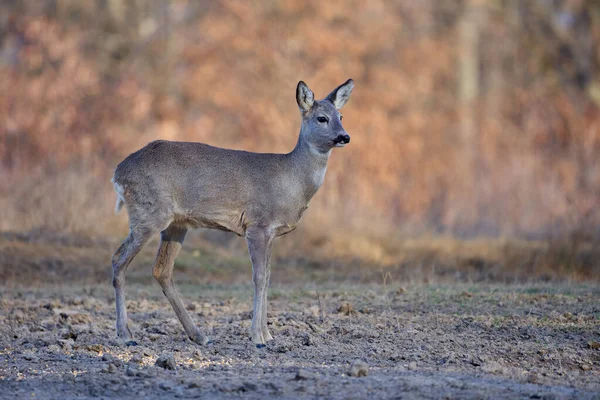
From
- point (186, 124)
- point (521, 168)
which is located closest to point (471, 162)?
point (521, 168)

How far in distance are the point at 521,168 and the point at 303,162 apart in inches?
438

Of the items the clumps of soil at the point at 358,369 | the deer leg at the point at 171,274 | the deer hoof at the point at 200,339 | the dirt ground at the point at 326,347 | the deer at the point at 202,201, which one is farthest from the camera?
the deer at the point at 202,201

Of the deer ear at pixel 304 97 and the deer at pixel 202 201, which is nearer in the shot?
the deer at pixel 202 201

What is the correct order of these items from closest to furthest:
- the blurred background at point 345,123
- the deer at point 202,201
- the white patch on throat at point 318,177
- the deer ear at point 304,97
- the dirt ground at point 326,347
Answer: the dirt ground at point 326,347, the deer at point 202,201, the white patch on throat at point 318,177, the deer ear at point 304,97, the blurred background at point 345,123

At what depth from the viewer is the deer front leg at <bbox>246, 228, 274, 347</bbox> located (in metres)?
7.66

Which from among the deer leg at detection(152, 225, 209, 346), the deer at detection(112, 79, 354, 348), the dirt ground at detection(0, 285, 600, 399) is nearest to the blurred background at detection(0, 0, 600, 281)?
the dirt ground at detection(0, 285, 600, 399)

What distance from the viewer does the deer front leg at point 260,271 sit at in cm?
766

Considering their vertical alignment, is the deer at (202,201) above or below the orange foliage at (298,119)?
below

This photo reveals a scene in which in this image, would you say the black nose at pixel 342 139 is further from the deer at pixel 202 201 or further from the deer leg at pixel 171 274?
the deer leg at pixel 171 274

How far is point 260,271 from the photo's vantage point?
311 inches

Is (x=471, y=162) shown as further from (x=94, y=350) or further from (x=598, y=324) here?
(x=94, y=350)

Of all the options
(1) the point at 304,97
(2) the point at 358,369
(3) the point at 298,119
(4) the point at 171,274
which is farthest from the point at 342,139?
(3) the point at 298,119

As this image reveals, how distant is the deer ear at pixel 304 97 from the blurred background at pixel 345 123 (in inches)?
171

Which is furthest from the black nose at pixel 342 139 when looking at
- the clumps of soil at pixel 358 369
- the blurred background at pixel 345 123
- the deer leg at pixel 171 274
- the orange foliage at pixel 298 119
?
the orange foliage at pixel 298 119
